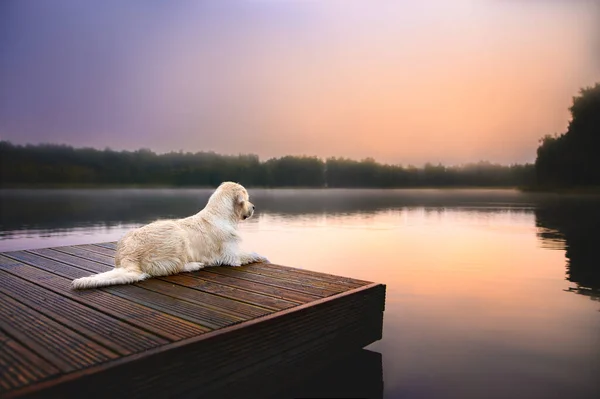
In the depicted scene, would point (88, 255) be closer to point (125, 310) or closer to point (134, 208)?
point (125, 310)

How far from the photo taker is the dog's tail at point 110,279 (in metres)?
4.23

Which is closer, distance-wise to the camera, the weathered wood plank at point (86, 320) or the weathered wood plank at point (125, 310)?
the weathered wood plank at point (86, 320)

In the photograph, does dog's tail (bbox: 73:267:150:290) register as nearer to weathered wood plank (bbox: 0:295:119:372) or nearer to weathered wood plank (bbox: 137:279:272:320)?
weathered wood plank (bbox: 137:279:272:320)

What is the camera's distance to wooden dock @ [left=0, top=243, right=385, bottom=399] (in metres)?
2.48

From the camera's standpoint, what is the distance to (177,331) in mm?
3049

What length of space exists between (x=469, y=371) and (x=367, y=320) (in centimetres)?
137

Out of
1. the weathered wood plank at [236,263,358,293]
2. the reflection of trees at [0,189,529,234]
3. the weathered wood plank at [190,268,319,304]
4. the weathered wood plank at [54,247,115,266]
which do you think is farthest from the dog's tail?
the reflection of trees at [0,189,529,234]

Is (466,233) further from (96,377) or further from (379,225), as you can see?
(96,377)

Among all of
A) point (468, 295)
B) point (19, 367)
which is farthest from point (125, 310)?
point (468, 295)

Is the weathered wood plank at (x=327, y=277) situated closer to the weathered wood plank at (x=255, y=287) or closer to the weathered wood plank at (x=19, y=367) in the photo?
the weathered wood plank at (x=255, y=287)

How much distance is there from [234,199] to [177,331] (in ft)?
10.1

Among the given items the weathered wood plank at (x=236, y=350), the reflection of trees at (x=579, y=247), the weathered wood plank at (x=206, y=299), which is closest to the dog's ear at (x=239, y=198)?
the weathered wood plank at (x=206, y=299)

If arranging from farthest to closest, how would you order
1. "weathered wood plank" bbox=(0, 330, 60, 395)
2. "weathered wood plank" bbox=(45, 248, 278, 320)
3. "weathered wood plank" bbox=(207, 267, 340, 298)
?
"weathered wood plank" bbox=(207, 267, 340, 298)
"weathered wood plank" bbox=(45, 248, 278, 320)
"weathered wood plank" bbox=(0, 330, 60, 395)

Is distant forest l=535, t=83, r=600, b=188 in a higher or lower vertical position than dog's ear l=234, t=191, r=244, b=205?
higher
